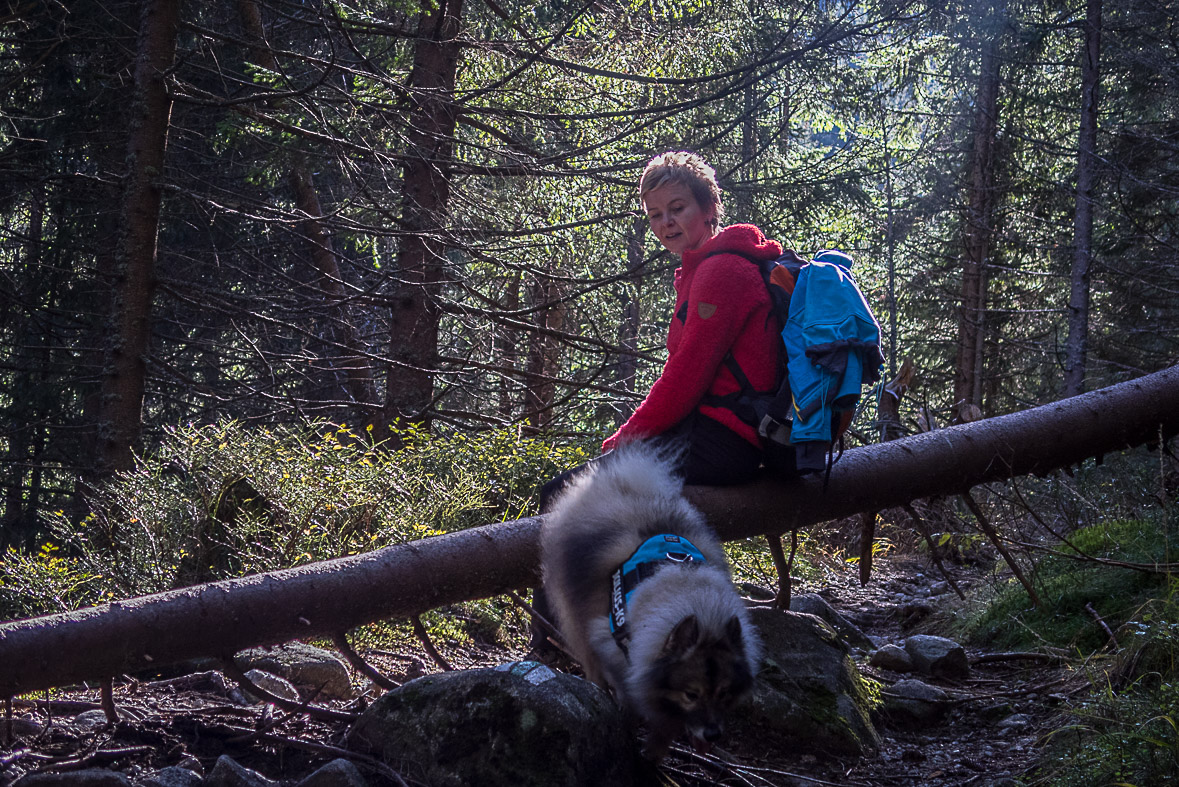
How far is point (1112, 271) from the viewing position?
1390cm

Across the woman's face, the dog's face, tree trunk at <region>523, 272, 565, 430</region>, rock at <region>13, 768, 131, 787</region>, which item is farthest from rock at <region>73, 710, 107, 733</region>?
tree trunk at <region>523, 272, 565, 430</region>

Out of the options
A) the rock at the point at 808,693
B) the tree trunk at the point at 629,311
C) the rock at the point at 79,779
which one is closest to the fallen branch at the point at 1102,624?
the rock at the point at 808,693

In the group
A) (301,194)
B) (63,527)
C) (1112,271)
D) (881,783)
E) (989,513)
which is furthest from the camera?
(1112,271)

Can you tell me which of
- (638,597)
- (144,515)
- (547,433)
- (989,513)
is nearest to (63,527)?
(144,515)

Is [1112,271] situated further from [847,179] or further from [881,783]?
[881,783]

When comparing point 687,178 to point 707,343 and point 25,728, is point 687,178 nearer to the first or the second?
point 707,343

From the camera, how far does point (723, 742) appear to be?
4555mm

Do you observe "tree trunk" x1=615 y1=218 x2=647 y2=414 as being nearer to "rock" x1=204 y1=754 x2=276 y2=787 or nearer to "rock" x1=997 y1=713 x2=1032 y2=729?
"rock" x1=997 y1=713 x2=1032 y2=729

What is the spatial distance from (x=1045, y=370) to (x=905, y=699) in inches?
609

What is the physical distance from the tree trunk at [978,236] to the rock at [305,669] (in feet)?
51.6

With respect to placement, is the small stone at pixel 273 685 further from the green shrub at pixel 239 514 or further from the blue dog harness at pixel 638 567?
the blue dog harness at pixel 638 567

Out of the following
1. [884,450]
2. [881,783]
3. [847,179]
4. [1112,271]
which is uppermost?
[847,179]

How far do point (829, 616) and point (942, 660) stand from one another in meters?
0.90

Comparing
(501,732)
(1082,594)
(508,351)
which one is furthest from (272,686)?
(508,351)
